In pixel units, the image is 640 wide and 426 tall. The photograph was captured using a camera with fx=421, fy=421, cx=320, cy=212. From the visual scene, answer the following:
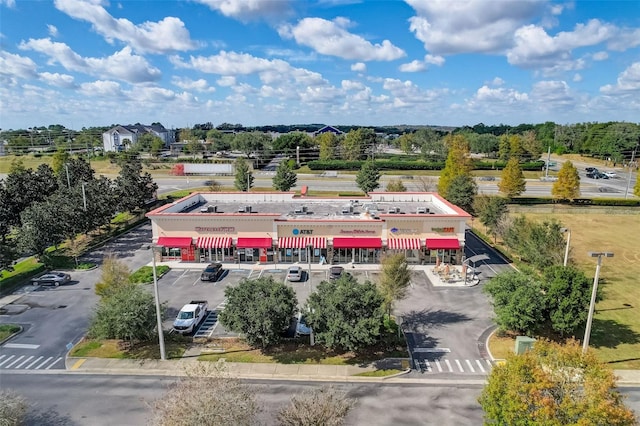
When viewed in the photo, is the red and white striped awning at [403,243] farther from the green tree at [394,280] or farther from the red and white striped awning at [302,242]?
the green tree at [394,280]

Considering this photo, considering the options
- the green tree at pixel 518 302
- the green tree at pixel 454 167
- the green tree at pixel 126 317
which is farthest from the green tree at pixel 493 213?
the green tree at pixel 126 317

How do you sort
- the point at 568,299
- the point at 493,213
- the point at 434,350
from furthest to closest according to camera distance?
the point at 493,213 → the point at 434,350 → the point at 568,299

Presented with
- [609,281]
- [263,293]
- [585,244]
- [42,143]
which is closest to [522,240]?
[609,281]

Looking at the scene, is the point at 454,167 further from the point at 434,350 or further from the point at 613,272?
the point at 434,350

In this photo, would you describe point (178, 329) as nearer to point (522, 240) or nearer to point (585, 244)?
point (522, 240)

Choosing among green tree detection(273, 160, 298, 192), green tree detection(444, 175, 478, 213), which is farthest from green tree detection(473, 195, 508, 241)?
green tree detection(273, 160, 298, 192)

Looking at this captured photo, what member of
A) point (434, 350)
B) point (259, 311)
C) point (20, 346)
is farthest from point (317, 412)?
point (20, 346)
